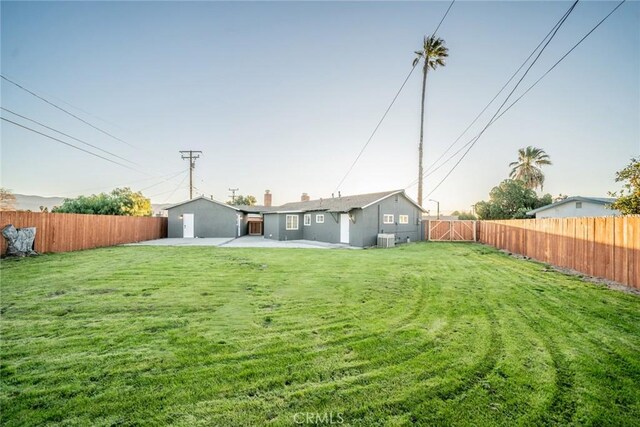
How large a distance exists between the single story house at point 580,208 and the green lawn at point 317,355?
2204 centimetres

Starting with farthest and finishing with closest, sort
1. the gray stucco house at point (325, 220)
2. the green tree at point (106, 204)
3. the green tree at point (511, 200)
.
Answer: the green tree at point (511, 200) < the green tree at point (106, 204) < the gray stucco house at point (325, 220)

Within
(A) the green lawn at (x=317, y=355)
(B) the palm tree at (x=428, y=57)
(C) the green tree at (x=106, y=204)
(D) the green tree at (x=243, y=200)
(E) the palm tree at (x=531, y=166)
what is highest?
(B) the palm tree at (x=428, y=57)

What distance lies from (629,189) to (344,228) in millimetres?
14525

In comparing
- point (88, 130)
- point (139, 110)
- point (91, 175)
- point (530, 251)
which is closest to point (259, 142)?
point (139, 110)

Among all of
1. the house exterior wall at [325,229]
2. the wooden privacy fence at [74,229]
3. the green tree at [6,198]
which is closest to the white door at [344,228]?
the house exterior wall at [325,229]

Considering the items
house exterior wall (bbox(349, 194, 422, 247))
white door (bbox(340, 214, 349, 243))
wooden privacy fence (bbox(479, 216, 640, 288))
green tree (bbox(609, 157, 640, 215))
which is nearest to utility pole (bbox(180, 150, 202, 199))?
white door (bbox(340, 214, 349, 243))

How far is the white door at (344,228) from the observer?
20.2 meters

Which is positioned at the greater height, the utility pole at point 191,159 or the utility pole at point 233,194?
the utility pole at point 191,159

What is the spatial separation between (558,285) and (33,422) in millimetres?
10363

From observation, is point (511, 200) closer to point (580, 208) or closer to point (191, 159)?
point (580, 208)

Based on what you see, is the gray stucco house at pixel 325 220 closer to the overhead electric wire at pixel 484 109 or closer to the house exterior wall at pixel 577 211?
the overhead electric wire at pixel 484 109

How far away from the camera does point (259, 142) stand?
2239 centimetres

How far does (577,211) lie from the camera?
77.2ft

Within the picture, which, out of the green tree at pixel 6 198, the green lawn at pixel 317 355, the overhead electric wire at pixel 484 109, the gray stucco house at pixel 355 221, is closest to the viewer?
the green lawn at pixel 317 355
